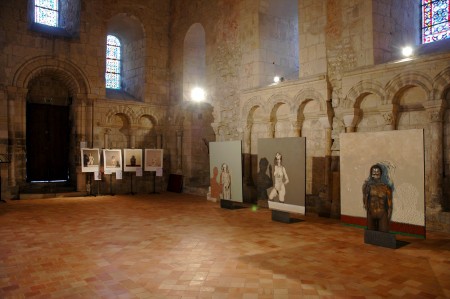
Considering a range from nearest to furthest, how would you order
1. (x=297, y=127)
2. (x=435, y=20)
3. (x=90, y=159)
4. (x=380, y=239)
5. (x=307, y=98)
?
(x=380, y=239) → (x=435, y=20) → (x=307, y=98) → (x=297, y=127) → (x=90, y=159)

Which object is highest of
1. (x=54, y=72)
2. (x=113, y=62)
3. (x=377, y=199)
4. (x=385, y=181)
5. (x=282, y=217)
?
(x=113, y=62)

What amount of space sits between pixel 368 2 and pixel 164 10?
816cm

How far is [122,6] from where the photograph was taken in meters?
12.3

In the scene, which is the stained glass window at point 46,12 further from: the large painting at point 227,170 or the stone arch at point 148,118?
the large painting at point 227,170

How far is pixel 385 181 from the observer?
17.4ft

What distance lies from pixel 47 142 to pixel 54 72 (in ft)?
7.88

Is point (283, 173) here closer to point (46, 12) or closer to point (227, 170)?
point (227, 170)

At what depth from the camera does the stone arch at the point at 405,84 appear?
617 cm

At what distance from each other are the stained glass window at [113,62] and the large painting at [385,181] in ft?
33.8

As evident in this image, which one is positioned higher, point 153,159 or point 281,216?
point 153,159

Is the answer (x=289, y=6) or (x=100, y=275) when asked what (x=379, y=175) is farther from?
(x=289, y=6)

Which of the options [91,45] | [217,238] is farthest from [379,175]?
[91,45]

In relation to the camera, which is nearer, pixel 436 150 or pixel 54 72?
pixel 436 150

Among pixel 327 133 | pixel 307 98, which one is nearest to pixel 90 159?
pixel 307 98
